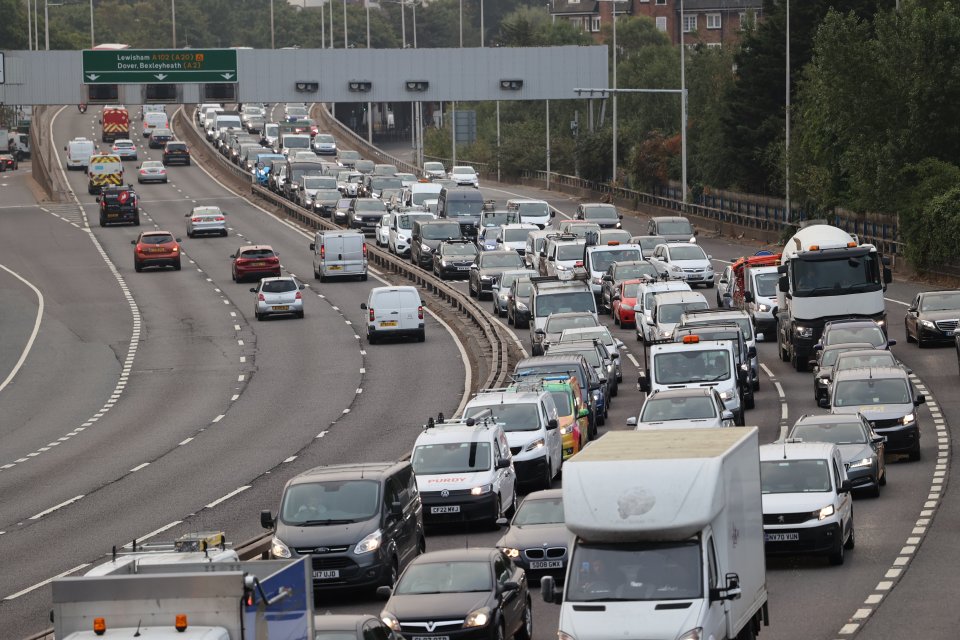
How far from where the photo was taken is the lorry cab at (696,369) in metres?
36.1

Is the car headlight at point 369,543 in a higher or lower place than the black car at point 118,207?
lower

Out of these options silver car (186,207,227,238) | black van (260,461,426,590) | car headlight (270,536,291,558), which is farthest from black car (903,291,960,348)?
silver car (186,207,227,238)

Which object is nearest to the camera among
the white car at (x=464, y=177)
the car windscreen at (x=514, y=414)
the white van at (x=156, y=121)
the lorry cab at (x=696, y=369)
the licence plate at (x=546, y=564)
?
the licence plate at (x=546, y=564)

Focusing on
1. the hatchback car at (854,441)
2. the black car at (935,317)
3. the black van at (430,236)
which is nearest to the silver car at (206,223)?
the black van at (430,236)

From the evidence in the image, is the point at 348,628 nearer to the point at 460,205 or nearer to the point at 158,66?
the point at 460,205

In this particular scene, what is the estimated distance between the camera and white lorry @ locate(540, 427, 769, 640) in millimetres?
16078

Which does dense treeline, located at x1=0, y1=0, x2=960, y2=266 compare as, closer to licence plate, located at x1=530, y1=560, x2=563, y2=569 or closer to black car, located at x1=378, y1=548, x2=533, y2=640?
licence plate, located at x1=530, y1=560, x2=563, y2=569

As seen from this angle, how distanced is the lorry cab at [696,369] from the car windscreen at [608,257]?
1996 centimetres

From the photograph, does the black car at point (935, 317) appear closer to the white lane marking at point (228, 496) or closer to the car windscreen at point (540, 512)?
the white lane marking at point (228, 496)

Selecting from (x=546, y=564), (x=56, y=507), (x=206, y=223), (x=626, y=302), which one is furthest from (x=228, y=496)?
(x=206, y=223)

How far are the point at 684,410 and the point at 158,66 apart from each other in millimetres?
70088

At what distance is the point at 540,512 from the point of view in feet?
78.4

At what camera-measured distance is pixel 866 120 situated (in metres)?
65.0

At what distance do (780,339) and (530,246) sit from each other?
18.1m
